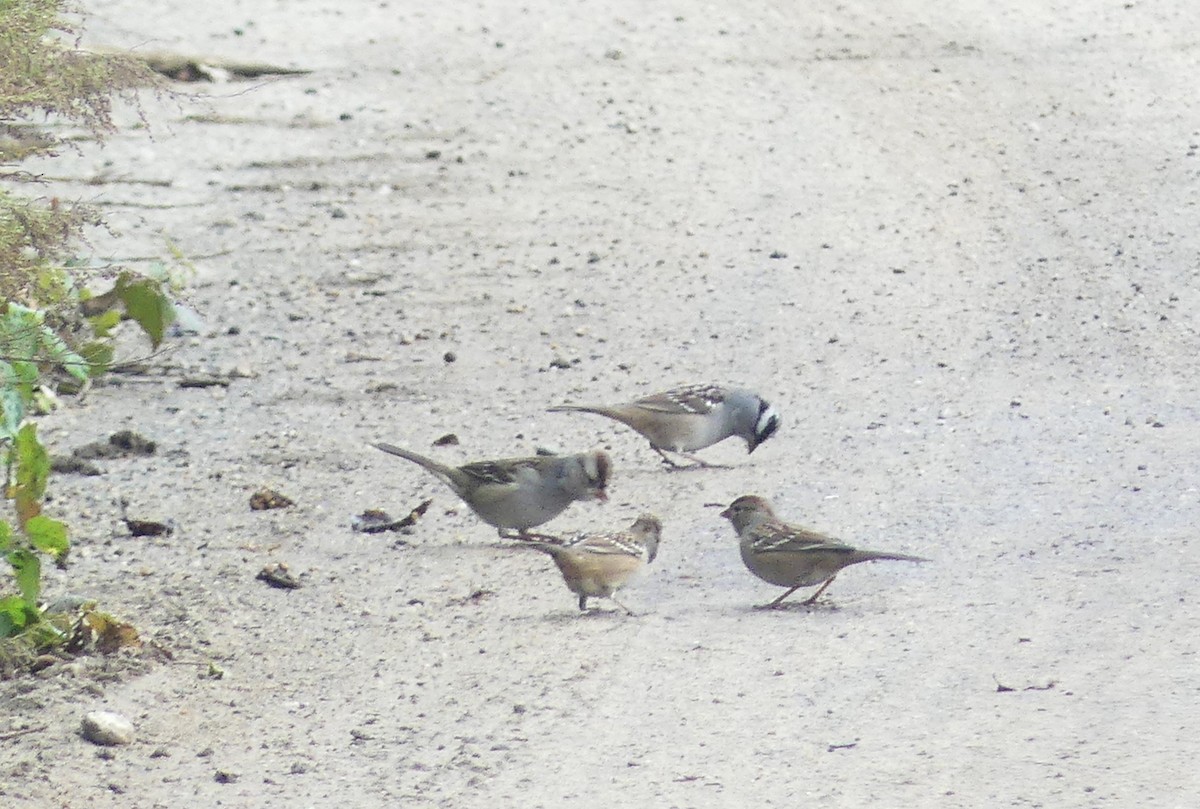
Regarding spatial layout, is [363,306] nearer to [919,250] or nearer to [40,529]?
[919,250]

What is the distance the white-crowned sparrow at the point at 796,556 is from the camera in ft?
22.7

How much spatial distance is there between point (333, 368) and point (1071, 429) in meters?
4.06

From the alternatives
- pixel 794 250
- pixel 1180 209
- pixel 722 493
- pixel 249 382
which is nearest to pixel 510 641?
pixel 722 493

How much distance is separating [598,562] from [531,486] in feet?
4.18

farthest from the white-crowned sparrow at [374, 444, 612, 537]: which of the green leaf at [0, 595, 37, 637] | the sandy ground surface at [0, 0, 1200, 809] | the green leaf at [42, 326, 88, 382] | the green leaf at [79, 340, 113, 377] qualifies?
the green leaf at [0, 595, 37, 637]

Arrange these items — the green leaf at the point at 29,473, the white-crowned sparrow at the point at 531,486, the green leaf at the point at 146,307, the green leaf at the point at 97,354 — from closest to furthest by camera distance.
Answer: the green leaf at the point at 29,473
the green leaf at the point at 97,354
the green leaf at the point at 146,307
the white-crowned sparrow at the point at 531,486

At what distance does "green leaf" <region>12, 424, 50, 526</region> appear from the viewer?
6121mm

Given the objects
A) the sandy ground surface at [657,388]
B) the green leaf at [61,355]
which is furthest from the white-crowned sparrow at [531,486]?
the green leaf at [61,355]

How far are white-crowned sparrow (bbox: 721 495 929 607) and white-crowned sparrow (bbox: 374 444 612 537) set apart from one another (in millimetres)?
1039

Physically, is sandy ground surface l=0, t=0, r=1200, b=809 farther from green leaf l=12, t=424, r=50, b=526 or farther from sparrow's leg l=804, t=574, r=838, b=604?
green leaf l=12, t=424, r=50, b=526

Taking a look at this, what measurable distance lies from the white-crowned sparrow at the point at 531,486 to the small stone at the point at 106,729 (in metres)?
2.48

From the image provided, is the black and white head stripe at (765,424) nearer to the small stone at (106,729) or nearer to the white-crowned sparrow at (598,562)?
the white-crowned sparrow at (598,562)

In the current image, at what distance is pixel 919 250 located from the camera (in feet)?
41.5

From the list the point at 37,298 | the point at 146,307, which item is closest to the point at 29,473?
the point at 146,307
